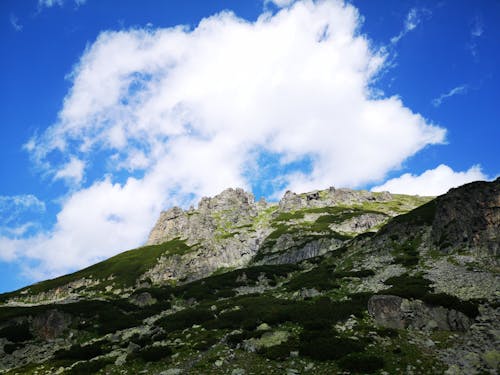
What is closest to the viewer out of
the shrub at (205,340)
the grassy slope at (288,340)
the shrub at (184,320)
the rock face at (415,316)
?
the grassy slope at (288,340)

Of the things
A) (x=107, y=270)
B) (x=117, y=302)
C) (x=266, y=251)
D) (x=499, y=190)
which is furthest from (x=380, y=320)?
(x=107, y=270)

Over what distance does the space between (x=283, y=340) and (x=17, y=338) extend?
37.3m

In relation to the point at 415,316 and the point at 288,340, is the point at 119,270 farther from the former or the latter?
the point at 415,316

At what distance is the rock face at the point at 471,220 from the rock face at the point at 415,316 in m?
22.9

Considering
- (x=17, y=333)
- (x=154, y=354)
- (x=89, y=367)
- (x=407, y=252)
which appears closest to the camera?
(x=89, y=367)

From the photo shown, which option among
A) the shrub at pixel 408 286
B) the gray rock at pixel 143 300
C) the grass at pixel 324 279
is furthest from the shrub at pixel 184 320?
the gray rock at pixel 143 300

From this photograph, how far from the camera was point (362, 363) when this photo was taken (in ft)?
60.1

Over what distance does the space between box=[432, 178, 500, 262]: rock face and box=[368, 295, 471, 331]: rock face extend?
22.9 meters

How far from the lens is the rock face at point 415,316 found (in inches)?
952

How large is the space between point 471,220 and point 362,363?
4372cm

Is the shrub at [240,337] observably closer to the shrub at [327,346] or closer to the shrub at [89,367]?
the shrub at [327,346]

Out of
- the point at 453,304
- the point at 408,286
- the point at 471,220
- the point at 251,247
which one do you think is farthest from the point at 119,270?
the point at 453,304

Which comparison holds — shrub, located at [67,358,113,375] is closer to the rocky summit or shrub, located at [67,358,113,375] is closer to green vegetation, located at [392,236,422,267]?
the rocky summit

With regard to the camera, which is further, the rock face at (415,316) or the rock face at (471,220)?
the rock face at (471,220)
